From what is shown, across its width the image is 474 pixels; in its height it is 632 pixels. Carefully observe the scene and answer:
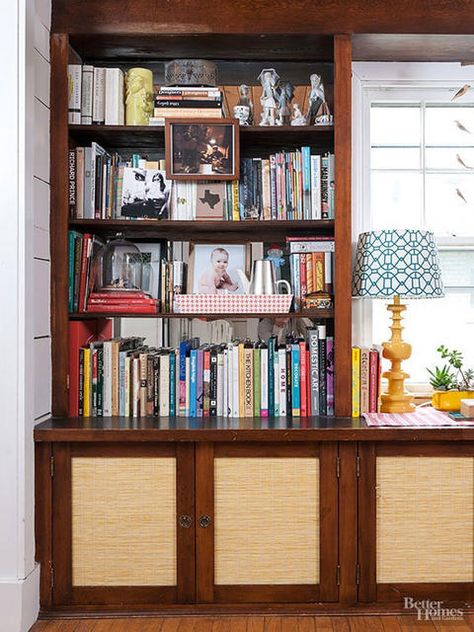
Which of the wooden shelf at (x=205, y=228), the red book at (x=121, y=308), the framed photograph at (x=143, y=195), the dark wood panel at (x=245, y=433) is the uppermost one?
the framed photograph at (x=143, y=195)

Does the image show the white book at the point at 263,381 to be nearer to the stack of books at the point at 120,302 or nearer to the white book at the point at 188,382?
the white book at the point at 188,382

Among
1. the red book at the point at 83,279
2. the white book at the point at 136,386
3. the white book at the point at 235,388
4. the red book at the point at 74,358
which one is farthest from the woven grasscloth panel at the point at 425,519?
the red book at the point at 83,279

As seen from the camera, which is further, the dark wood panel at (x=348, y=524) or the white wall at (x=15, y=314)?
the dark wood panel at (x=348, y=524)

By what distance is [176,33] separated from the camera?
2.93m

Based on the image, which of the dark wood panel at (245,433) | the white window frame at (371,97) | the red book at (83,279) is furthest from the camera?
the white window frame at (371,97)

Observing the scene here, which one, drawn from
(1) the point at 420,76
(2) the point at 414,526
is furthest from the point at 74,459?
(1) the point at 420,76

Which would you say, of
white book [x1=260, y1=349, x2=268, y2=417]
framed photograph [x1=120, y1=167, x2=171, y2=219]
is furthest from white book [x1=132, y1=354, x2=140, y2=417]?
framed photograph [x1=120, y1=167, x2=171, y2=219]

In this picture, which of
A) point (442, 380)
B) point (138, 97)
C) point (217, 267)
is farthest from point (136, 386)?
point (442, 380)

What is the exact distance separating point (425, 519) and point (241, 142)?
1.70 m

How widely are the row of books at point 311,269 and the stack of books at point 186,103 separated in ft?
2.06

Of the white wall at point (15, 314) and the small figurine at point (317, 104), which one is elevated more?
the small figurine at point (317, 104)

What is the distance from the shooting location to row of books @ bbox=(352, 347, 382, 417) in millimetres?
2980

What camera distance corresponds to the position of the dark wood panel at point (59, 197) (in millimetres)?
2922

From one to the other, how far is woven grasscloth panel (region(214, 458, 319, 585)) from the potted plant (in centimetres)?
69
